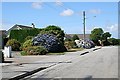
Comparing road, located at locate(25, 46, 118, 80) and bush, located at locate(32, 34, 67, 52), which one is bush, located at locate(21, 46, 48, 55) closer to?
bush, located at locate(32, 34, 67, 52)


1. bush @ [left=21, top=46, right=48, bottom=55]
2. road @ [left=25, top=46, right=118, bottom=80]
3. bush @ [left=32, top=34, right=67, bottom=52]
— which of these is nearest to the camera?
road @ [left=25, top=46, right=118, bottom=80]

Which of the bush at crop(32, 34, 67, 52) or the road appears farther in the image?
the bush at crop(32, 34, 67, 52)

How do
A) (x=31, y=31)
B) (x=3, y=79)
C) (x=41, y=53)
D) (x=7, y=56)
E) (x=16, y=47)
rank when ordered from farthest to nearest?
(x=31, y=31)
(x=16, y=47)
(x=41, y=53)
(x=7, y=56)
(x=3, y=79)

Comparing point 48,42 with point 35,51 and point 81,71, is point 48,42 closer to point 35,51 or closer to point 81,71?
point 35,51

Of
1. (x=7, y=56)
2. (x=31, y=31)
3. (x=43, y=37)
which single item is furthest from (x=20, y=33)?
(x=7, y=56)

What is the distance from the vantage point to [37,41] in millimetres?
40625

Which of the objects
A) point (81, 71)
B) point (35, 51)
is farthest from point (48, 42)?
point (81, 71)

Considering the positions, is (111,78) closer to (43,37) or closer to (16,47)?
(43,37)

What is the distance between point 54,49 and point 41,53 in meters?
5.18

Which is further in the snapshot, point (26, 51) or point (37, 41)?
point (37, 41)

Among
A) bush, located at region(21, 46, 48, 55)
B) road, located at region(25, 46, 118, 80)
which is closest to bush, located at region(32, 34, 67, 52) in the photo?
bush, located at region(21, 46, 48, 55)

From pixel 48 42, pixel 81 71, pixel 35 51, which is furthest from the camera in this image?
pixel 48 42

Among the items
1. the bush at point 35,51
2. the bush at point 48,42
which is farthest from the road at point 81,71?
the bush at point 48,42

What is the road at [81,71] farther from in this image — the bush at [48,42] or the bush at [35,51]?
the bush at [48,42]
